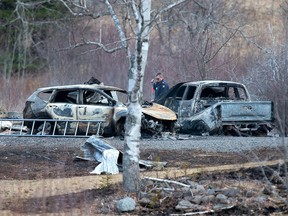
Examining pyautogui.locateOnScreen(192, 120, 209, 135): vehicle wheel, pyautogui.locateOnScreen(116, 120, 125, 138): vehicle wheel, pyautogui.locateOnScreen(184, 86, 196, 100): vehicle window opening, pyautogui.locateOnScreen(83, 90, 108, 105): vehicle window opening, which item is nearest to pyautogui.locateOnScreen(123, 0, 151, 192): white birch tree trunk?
pyautogui.locateOnScreen(116, 120, 125, 138): vehicle wheel

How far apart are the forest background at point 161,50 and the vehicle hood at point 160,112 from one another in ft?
12.1

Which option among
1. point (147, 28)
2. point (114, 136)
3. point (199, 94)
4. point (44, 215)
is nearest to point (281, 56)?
point (199, 94)

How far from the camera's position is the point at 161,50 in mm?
42312

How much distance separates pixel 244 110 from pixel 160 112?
2.33 meters

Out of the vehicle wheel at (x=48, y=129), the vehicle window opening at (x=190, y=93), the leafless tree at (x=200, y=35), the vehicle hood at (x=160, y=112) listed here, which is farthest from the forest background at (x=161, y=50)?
the vehicle wheel at (x=48, y=129)

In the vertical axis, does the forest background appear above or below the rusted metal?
above

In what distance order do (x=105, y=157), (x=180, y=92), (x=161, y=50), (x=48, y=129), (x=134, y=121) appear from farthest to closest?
(x=161, y=50), (x=180, y=92), (x=48, y=129), (x=105, y=157), (x=134, y=121)

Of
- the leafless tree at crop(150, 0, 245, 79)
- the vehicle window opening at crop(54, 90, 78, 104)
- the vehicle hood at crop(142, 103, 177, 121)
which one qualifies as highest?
the leafless tree at crop(150, 0, 245, 79)

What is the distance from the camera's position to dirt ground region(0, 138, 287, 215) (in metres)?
12.8

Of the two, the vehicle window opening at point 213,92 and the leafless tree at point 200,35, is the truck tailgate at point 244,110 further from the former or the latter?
the leafless tree at point 200,35

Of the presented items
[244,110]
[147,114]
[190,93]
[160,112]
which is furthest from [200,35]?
[147,114]

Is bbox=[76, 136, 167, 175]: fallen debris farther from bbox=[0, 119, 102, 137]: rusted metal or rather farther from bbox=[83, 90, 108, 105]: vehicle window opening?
bbox=[83, 90, 108, 105]: vehicle window opening

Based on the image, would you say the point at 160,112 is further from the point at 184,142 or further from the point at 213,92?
the point at 213,92

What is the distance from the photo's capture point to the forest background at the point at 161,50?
31.3 m
